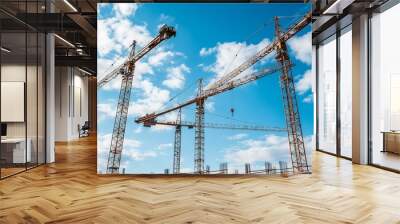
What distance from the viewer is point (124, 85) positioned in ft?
21.4

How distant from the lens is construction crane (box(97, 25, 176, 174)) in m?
6.49

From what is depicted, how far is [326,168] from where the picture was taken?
24.7ft

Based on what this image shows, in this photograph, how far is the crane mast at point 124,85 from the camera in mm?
6492

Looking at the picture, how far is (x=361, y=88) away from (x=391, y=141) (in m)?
1.35

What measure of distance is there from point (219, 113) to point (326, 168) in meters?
2.63

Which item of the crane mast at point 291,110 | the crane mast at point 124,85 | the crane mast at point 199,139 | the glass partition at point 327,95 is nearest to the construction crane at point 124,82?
the crane mast at point 124,85

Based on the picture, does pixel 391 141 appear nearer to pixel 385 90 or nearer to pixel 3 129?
pixel 385 90

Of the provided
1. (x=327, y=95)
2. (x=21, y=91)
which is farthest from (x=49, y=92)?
(x=327, y=95)

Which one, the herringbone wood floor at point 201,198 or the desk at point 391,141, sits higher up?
the desk at point 391,141

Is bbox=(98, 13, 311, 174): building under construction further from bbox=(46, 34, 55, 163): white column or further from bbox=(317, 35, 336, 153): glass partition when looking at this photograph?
bbox=(317, 35, 336, 153): glass partition

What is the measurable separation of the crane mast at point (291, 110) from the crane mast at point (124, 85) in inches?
74.3

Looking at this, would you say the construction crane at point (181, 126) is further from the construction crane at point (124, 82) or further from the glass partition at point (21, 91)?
the glass partition at point (21, 91)

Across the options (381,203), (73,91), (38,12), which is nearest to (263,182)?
(381,203)

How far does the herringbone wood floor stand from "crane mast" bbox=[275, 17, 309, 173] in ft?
1.04
